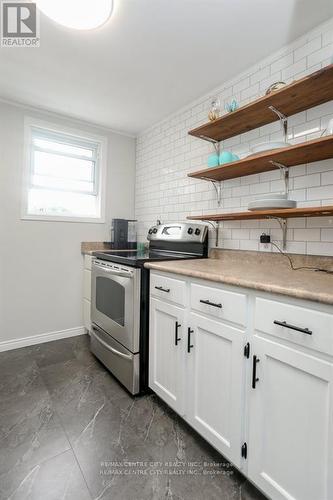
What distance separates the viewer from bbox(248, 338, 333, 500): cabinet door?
2.73 ft

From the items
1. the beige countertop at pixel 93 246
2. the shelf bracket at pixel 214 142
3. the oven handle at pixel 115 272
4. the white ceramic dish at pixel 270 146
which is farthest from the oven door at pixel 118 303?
the shelf bracket at pixel 214 142

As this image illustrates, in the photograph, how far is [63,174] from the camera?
110 inches

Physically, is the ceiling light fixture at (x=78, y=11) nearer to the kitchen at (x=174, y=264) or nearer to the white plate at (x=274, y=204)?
the kitchen at (x=174, y=264)

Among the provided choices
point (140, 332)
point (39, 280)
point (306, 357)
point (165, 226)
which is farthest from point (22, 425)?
point (165, 226)

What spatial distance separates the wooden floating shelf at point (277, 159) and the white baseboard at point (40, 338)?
2146 millimetres

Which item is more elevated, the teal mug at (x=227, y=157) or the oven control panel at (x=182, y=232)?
the teal mug at (x=227, y=157)

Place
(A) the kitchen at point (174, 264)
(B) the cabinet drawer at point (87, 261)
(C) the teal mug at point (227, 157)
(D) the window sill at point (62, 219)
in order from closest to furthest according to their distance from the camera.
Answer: (A) the kitchen at point (174, 264) → (C) the teal mug at point (227, 157) → (D) the window sill at point (62, 219) → (B) the cabinet drawer at point (87, 261)

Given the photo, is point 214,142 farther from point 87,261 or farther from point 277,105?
point 87,261

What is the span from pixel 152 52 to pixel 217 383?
6.95ft

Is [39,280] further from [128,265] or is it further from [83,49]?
[83,49]

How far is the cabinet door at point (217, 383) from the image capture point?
1097 mm

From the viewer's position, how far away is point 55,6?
1.31m

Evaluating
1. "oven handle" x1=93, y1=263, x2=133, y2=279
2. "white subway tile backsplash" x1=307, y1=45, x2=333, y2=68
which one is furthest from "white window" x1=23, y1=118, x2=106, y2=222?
"white subway tile backsplash" x1=307, y1=45, x2=333, y2=68

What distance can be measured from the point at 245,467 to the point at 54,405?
1.22m
